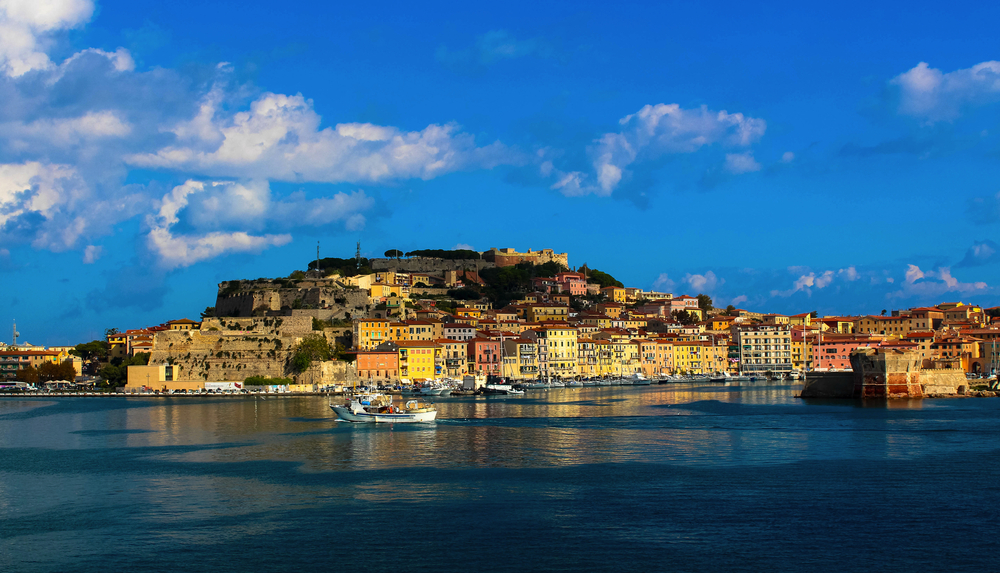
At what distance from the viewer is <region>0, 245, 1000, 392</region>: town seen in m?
65.9

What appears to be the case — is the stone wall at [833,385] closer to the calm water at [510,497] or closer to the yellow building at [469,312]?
the calm water at [510,497]

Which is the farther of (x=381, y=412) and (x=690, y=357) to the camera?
(x=690, y=357)

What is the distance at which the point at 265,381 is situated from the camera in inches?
2530

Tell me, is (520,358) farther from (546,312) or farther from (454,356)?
(546,312)

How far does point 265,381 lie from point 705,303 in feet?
204

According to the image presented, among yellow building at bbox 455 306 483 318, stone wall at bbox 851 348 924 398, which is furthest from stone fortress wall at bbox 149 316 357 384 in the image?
stone wall at bbox 851 348 924 398

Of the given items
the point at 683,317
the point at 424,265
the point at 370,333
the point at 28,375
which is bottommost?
the point at 28,375

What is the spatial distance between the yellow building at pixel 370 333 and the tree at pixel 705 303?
50687 millimetres

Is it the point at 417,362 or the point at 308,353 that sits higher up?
the point at 308,353

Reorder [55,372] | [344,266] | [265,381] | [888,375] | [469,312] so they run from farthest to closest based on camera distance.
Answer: [344,266] → [469,312] → [55,372] → [265,381] → [888,375]

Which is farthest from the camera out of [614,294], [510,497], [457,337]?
[614,294]

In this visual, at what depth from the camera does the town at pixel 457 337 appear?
6594 cm

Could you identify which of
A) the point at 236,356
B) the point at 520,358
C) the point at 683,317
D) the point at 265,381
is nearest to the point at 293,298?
the point at 236,356

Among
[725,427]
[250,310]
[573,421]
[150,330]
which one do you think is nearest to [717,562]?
[725,427]
